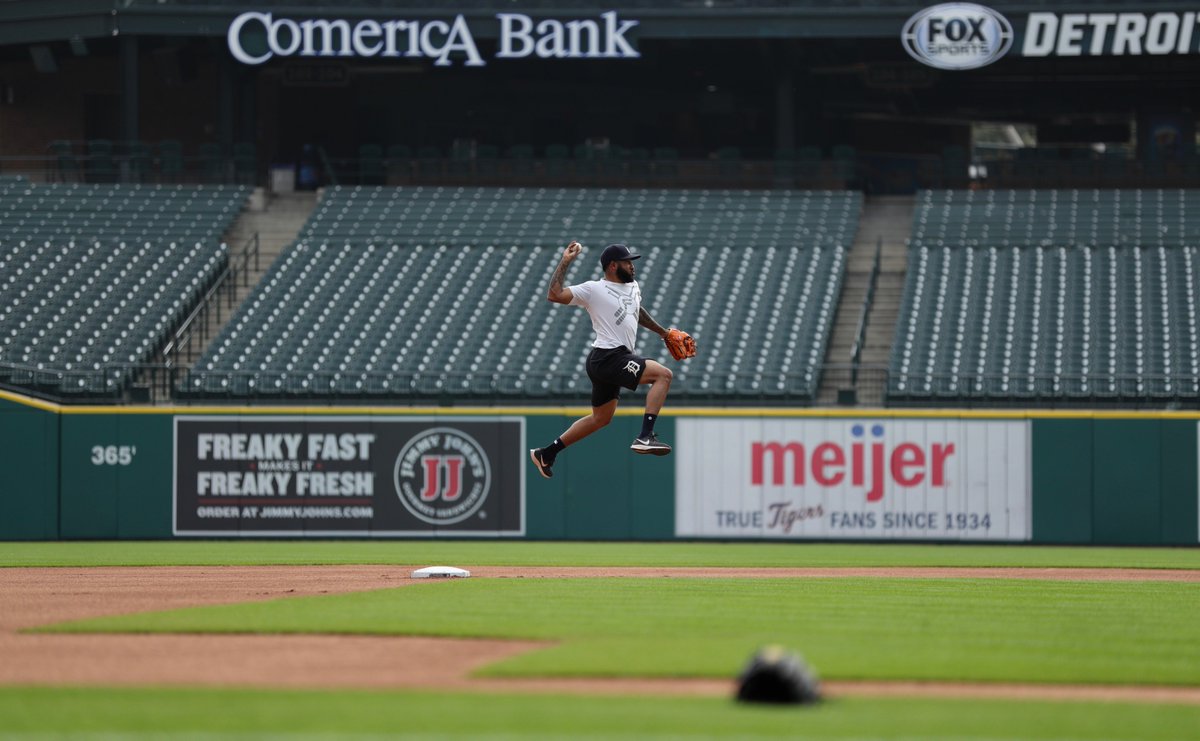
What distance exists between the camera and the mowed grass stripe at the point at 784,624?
9.41 metres

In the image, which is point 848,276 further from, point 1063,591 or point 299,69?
point 1063,591

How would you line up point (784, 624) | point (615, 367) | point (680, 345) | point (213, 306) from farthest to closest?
point (213, 306)
point (680, 345)
point (615, 367)
point (784, 624)

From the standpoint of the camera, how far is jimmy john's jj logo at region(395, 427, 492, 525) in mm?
25594

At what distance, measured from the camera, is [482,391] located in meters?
26.6

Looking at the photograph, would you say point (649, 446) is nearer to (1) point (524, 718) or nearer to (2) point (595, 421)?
(2) point (595, 421)

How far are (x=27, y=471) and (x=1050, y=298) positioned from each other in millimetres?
17917

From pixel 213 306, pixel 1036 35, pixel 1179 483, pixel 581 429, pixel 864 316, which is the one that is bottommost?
pixel 1179 483

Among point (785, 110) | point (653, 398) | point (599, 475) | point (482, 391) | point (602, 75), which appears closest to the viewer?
point (653, 398)

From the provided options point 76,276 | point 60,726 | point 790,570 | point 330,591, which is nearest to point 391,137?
point 76,276

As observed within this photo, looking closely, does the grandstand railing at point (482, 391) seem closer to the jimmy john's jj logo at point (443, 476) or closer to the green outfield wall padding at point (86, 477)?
the green outfield wall padding at point (86, 477)

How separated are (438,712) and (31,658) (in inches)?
132

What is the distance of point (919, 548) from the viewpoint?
80.1 feet

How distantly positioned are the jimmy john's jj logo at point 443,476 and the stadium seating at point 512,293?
1.20 meters

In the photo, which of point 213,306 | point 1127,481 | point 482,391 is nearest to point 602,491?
point 482,391
